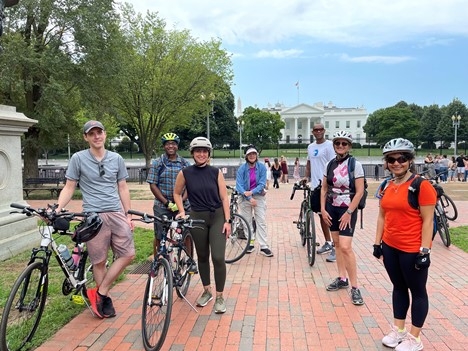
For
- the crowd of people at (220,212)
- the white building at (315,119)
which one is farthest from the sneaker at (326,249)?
the white building at (315,119)

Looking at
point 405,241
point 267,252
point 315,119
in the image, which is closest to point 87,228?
point 405,241

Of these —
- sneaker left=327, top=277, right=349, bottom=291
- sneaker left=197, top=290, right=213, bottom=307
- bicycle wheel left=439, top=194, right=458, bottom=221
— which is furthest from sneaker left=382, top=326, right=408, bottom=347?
bicycle wheel left=439, top=194, right=458, bottom=221

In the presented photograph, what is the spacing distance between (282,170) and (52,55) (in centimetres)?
1389

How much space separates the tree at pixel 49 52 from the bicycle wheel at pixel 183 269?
41.9 feet

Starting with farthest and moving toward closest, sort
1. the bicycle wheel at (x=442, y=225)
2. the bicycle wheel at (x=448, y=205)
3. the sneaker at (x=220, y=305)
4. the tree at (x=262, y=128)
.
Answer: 1. the tree at (x=262, y=128)
2. the bicycle wheel at (x=448, y=205)
3. the bicycle wheel at (x=442, y=225)
4. the sneaker at (x=220, y=305)

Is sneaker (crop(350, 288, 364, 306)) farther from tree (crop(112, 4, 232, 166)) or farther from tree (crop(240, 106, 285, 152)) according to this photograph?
tree (crop(240, 106, 285, 152))

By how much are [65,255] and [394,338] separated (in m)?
2.98

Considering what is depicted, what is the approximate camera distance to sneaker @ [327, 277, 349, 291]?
485 cm

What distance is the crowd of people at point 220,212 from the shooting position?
3.28m

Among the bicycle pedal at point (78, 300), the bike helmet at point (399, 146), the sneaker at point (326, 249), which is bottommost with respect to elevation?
the sneaker at point (326, 249)

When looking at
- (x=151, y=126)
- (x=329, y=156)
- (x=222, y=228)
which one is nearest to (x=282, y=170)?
(x=151, y=126)

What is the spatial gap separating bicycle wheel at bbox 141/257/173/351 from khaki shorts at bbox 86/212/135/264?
0.70 metres

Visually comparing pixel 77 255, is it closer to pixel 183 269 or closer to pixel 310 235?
pixel 183 269

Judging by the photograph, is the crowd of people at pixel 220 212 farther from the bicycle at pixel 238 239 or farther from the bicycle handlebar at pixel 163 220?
the bicycle at pixel 238 239
